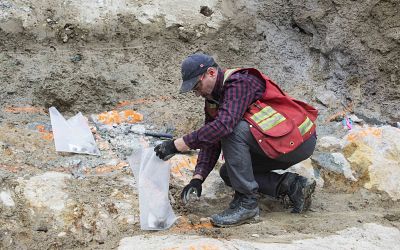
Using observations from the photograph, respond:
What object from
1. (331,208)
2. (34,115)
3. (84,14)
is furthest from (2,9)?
(331,208)

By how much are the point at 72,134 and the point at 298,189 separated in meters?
1.78

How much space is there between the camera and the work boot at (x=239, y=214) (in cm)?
326

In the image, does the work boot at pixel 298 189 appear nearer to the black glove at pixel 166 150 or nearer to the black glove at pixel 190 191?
the black glove at pixel 190 191

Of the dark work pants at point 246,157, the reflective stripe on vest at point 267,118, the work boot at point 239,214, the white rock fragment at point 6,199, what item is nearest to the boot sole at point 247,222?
the work boot at point 239,214

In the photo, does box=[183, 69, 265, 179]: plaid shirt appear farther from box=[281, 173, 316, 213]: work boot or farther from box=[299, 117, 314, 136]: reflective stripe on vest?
box=[281, 173, 316, 213]: work boot

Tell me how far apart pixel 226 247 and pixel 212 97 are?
924 millimetres

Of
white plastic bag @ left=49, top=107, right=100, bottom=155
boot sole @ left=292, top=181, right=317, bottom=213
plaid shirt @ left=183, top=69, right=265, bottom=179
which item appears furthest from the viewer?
white plastic bag @ left=49, top=107, right=100, bottom=155

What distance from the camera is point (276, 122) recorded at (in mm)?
3221

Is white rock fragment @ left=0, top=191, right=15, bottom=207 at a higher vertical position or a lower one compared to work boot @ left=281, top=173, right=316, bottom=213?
higher

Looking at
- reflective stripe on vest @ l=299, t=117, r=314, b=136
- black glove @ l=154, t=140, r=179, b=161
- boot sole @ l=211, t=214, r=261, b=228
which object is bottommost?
boot sole @ l=211, t=214, r=261, b=228

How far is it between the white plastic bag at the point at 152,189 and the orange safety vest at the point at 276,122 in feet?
1.76

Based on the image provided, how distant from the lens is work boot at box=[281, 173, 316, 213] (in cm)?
352

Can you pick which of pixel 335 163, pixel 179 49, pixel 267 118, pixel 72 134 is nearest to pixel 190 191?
pixel 267 118

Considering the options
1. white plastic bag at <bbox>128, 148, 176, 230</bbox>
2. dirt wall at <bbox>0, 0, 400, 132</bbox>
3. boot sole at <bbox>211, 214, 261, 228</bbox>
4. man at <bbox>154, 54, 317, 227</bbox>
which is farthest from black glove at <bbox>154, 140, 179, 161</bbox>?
dirt wall at <bbox>0, 0, 400, 132</bbox>
